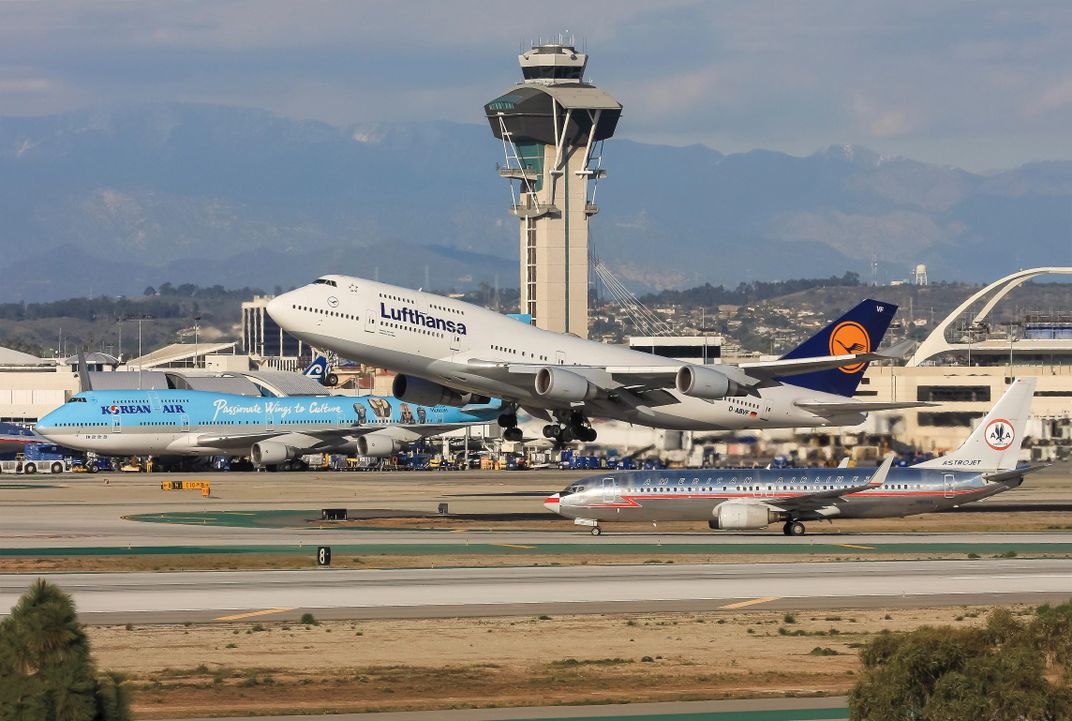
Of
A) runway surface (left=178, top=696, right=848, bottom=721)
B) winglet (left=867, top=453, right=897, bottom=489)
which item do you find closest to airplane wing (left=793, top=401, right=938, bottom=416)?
winglet (left=867, top=453, right=897, bottom=489)

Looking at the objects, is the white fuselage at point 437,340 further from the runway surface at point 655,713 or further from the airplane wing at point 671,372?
the runway surface at point 655,713

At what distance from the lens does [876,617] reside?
36094mm

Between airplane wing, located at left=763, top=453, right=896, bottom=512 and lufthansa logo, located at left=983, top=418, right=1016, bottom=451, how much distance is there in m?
4.69

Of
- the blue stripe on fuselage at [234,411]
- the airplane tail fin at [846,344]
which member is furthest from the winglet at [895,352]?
the blue stripe on fuselage at [234,411]

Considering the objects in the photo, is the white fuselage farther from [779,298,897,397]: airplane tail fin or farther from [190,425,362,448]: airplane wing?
[190,425,362,448]: airplane wing

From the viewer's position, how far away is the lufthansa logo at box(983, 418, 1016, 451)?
197 ft

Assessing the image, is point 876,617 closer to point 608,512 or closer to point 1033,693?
point 1033,693

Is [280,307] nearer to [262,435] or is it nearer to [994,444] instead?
[994,444]

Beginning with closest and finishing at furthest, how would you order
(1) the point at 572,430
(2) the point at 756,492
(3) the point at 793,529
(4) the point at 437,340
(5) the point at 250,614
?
1. (5) the point at 250,614
2. (3) the point at 793,529
3. (2) the point at 756,492
4. (4) the point at 437,340
5. (1) the point at 572,430

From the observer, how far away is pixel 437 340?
201 ft

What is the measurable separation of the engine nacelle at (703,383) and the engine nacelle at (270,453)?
185 ft

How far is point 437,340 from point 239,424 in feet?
192

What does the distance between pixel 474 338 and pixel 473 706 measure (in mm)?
36873

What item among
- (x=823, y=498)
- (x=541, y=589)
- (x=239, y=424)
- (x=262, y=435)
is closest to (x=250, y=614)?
(x=541, y=589)
